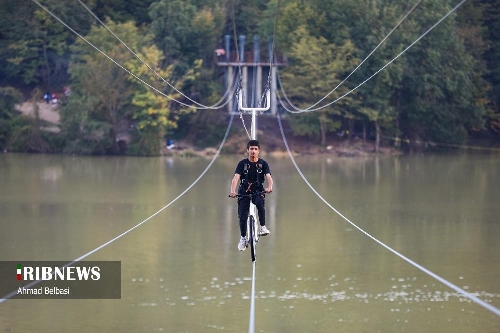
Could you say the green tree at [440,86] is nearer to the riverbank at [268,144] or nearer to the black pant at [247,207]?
the riverbank at [268,144]

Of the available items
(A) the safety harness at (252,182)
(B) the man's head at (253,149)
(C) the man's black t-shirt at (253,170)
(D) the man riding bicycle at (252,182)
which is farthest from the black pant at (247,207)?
(B) the man's head at (253,149)

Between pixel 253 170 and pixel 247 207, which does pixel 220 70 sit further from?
pixel 253 170

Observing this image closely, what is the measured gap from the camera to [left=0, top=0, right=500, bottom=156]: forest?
52.7 meters

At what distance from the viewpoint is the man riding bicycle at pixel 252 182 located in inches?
570

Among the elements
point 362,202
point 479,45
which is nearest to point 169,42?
point 479,45

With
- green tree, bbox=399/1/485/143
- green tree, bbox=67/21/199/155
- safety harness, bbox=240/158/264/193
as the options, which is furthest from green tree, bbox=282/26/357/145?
safety harness, bbox=240/158/264/193

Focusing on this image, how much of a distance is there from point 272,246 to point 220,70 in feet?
94.4

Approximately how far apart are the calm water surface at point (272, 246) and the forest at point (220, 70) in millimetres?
6318

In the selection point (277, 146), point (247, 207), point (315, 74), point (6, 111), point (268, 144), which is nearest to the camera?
point (247, 207)

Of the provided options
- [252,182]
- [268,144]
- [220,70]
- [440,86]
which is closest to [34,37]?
[220,70]

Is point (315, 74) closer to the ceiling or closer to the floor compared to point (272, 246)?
closer to the ceiling

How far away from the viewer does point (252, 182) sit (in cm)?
1467

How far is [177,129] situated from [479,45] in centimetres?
1617

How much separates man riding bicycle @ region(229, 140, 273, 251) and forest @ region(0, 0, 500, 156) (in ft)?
123
